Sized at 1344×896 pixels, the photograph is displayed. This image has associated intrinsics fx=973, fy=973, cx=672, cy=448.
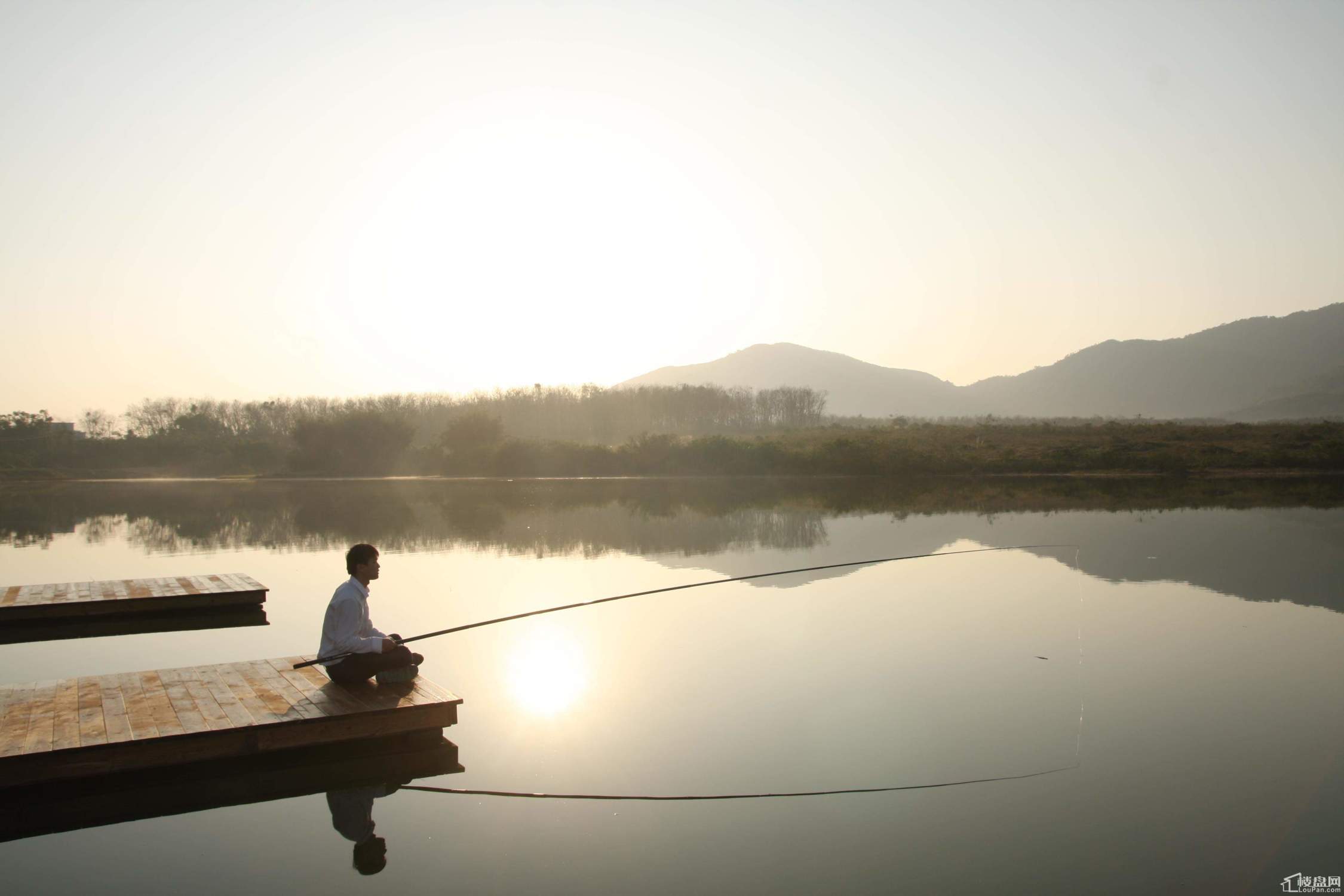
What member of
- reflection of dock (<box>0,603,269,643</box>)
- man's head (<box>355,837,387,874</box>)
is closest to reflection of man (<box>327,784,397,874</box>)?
man's head (<box>355,837,387,874</box>)

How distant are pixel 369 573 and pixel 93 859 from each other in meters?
2.33

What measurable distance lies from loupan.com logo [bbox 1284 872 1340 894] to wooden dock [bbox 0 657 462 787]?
468 cm

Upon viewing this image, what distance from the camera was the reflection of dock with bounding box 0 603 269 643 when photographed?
36.6ft

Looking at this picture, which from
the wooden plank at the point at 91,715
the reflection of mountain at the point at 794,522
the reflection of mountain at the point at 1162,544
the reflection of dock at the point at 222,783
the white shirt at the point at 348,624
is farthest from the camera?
the reflection of mountain at the point at 794,522

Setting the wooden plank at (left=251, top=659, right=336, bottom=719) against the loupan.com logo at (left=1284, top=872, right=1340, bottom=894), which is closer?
the loupan.com logo at (left=1284, top=872, right=1340, bottom=894)

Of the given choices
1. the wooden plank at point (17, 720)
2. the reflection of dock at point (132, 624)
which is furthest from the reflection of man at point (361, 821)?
the reflection of dock at point (132, 624)

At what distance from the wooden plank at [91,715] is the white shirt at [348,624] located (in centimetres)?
134

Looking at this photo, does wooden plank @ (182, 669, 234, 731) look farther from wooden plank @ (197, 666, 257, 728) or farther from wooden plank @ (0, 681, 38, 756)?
wooden plank @ (0, 681, 38, 756)

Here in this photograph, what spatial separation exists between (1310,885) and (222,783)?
5.91 meters

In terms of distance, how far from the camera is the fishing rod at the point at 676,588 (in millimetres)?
7322

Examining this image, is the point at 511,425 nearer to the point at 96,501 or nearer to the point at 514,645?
the point at 96,501

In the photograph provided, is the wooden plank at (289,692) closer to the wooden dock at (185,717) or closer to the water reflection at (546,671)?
the wooden dock at (185,717)

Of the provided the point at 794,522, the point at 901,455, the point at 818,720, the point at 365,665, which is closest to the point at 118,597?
the point at 365,665

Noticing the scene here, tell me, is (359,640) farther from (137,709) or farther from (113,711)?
(113,711)
